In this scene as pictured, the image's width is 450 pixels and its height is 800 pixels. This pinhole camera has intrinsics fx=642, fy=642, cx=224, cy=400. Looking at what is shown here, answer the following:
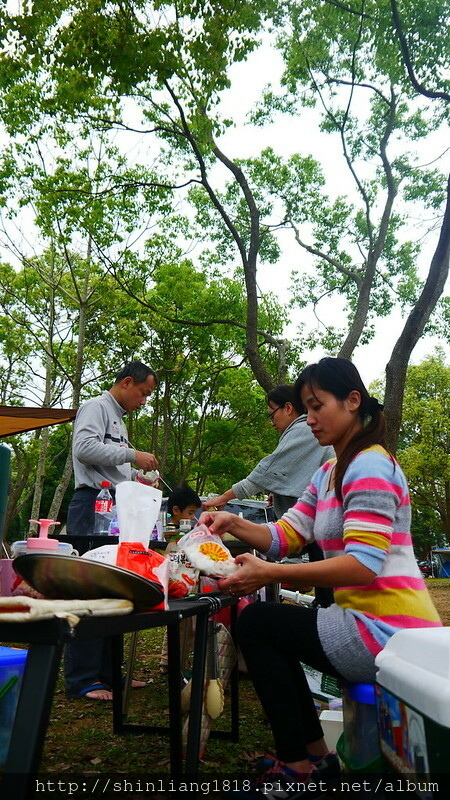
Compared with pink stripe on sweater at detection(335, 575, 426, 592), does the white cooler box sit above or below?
below

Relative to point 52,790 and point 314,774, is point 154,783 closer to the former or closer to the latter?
→ point 52,790

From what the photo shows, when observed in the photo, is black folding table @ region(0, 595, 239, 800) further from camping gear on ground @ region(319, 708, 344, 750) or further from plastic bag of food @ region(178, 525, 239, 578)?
camping gear on ground @ region(319, 708, 344, 750)

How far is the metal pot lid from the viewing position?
1476mm

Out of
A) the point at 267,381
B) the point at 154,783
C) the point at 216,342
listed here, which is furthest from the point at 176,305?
the point at 154,783

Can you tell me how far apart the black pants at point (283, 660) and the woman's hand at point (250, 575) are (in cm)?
15

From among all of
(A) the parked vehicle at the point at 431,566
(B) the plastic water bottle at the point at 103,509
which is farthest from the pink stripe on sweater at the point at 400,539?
(A) the parked vehicle at the point at 431,566

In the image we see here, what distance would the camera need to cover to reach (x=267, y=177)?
13.8m

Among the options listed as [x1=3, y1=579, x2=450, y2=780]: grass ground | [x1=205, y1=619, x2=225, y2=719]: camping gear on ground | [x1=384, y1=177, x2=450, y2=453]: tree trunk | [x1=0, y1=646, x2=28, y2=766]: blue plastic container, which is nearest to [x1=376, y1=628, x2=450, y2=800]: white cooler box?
[x1=205, y1=619, x2=225, y2=719]: camping gear on ground

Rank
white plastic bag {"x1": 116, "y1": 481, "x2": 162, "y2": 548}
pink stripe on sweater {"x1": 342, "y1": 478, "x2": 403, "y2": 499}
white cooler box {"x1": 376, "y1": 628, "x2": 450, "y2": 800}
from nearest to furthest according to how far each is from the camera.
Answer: white cooler box {"x1": 376, "y1": 628, "x2": 450, "y2": 800} < white plastic bag {"x1": 116, "y1": 481, "x2": 162, "y2": 548} < pink stripe on sweater {"x1": 342, "y1": 478, "x2": 403, "y2": 499}

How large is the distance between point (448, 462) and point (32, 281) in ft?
60.8

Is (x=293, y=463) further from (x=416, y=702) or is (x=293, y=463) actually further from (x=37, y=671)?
(x=37, y=671)

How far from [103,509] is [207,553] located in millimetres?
1827

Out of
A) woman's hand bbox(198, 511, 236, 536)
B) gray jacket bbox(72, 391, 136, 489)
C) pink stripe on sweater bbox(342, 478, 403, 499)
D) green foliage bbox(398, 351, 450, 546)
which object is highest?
green foliage bbox(398, 351, 450, 546)

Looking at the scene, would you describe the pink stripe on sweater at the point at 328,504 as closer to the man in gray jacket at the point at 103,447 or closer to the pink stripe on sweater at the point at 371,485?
the pink stripe on sweater at the point at 371,485
